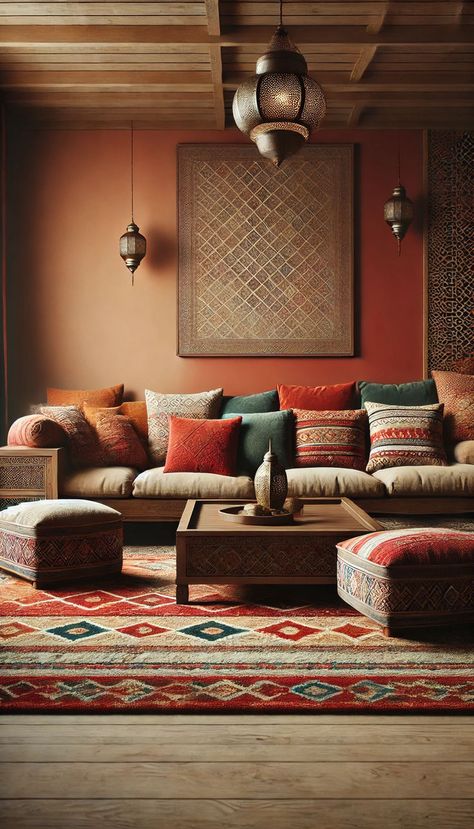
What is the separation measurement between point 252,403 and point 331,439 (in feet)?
2.28

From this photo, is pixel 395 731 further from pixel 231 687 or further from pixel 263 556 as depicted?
pixel 263 556

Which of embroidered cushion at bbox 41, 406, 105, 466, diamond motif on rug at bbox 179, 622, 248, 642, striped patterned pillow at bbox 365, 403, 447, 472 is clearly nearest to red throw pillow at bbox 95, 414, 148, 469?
embroidered cushion at bbox 41, 406, 105, 466

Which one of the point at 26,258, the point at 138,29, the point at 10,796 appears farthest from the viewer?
the point at 26,258

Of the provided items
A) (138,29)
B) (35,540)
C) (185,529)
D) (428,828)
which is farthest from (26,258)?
(428,828)

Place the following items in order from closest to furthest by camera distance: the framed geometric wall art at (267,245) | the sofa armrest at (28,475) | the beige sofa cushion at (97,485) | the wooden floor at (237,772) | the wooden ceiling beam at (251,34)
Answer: the wooden floor at (237,772) → the wooden ceiling beam at (251,34) → the sofa armrest at (28,475) → the beige sofa cushion at (97,485) → the framed geometric wall art at (267,245)

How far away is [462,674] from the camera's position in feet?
8.29

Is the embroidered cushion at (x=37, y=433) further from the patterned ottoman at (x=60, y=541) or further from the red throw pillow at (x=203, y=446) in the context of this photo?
the patterned ottoman at (x=60, y=541)

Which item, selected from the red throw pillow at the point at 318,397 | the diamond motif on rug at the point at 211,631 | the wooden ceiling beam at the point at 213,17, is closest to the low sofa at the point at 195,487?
the red throw pillow at the point at 318,397

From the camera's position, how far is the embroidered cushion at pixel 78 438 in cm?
520

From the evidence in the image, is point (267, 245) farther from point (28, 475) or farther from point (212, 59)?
point (28, 475)

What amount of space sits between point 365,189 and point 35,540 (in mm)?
3944

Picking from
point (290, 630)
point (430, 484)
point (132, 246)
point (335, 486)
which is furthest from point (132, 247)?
point (290, 630)

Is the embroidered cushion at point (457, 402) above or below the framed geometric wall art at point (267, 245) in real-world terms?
below

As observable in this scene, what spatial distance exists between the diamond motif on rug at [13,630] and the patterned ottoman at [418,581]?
1332 millimetres
